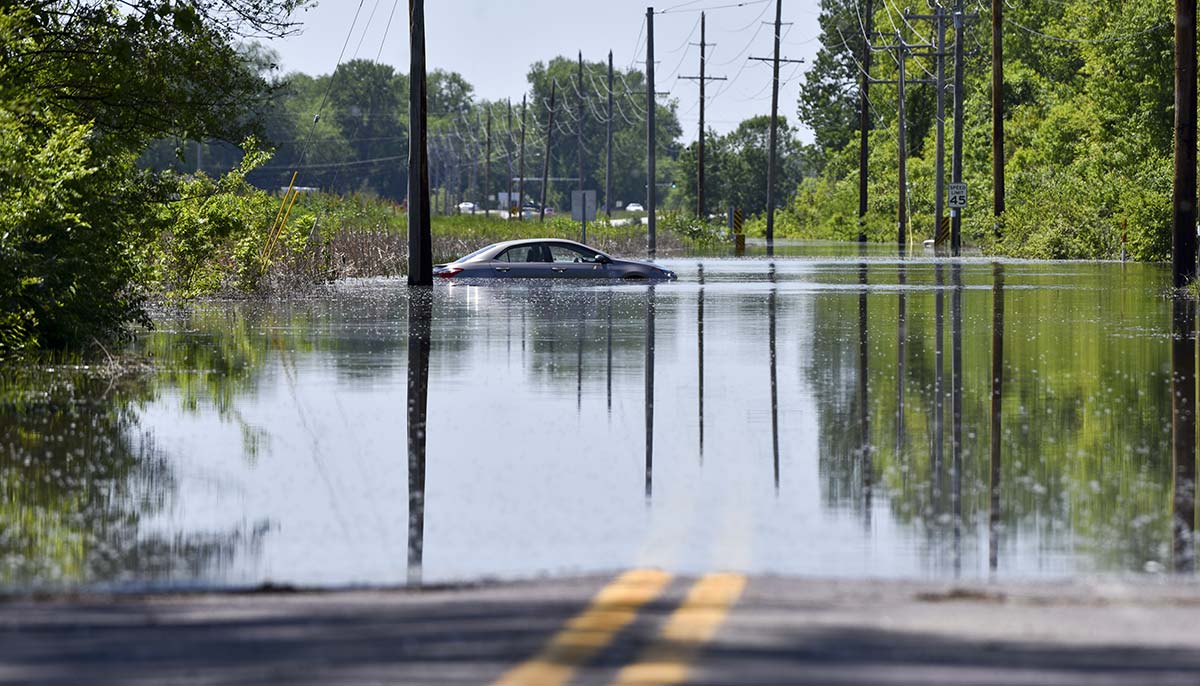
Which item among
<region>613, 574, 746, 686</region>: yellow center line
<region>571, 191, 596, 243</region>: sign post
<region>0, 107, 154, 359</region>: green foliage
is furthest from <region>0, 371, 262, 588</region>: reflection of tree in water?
<region>571, 191, 596, 243</region>: sign post

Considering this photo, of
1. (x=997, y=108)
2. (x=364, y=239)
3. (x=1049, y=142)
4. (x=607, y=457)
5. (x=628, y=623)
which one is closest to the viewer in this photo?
(x=628, y=623)

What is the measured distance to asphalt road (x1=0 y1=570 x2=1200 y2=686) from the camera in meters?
6.29

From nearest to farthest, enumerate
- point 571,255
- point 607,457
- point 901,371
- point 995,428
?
point 607,457 → point 995,428 → point 901,371 → point 571,255

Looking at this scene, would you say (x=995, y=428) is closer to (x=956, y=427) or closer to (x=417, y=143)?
(x=956, y=427)

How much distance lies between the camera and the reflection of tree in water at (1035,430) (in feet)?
32.3

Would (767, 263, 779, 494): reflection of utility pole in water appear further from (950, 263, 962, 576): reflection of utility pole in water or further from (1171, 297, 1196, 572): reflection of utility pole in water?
(1171, 297, 1196, 572): reflection of utility pole in water

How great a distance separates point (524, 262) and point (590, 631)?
35.2 m

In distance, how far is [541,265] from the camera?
138 ft

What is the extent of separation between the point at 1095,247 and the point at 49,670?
59.3m

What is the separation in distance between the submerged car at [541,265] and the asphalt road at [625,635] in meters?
33.5

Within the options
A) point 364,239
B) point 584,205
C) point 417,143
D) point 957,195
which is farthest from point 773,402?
point 957,195

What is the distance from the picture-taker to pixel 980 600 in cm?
761

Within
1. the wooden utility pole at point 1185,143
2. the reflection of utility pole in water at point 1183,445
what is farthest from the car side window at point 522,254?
the reflection of utility pole in water at point 1183,445

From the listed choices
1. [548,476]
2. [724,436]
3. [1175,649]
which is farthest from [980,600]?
[724,436]
